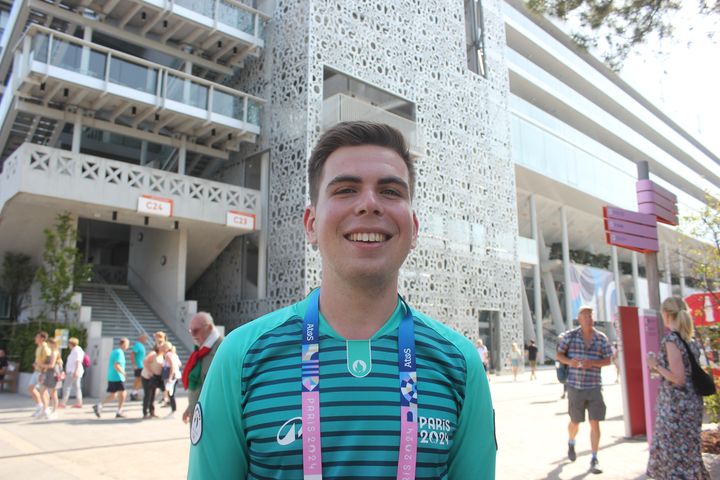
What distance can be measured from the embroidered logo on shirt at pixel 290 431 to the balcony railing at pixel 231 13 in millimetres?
19571

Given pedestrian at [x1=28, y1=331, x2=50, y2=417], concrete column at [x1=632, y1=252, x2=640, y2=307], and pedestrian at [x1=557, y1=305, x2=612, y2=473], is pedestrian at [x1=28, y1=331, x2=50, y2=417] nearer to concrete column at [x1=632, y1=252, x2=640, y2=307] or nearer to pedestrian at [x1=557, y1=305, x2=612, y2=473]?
pedestrian at [x1=557, y1=305, x2=612, y2=473]

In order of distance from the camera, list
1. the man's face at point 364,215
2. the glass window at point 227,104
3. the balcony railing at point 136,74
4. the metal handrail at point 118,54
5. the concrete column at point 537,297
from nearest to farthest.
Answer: the man's face at point 364,215
the metal handrail at point 118,54
the balcony railing at point 136,74
the glass window at point 227,104
the concrete column at point 537,297

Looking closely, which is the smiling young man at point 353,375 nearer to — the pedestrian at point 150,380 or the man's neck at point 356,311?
the man's neck at point 356,311

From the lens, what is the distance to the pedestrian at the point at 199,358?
5758mm

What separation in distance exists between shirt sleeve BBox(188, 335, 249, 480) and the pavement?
5500 millimetres

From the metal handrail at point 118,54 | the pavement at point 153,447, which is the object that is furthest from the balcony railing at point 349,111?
the pavement at point 153,447

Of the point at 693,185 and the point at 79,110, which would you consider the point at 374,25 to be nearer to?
the point at 79,110

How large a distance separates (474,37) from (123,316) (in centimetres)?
2065

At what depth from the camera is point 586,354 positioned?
6.80 meters

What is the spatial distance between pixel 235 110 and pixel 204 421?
63.1 feet

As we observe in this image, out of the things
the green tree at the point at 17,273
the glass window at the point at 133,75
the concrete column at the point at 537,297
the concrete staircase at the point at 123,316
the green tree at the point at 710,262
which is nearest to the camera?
the green tree at the point at 710,262

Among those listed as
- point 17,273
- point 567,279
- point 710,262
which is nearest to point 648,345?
point 710,262

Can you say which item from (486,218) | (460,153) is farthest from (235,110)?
(486,218)

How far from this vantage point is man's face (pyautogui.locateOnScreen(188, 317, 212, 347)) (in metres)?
6.03
